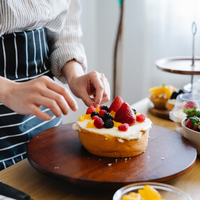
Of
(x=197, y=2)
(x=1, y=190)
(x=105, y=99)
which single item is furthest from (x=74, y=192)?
(x=197, y=2)

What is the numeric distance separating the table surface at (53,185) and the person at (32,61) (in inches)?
7.6

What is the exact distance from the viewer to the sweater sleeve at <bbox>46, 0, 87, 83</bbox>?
1.35 meters

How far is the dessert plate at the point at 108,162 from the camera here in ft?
2.42

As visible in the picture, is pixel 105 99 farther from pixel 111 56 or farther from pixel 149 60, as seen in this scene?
pixel 111 56

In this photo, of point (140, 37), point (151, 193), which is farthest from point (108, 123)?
point (140, 37)

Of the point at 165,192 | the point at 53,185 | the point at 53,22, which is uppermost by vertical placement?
the point at 53,22

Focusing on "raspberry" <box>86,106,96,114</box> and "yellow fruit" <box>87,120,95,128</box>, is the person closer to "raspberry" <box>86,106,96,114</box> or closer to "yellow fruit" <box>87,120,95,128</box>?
"raspberry" <box>86,106,96,114</box>

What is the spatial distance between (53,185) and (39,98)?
0.88ft

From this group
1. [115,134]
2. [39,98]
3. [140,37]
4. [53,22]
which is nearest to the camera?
[39,98]

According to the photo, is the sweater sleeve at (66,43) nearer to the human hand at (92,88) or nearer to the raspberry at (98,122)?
the human hand at (92,88)

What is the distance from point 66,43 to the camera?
4.55ft

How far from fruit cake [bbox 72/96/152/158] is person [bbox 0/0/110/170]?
5.3 inches

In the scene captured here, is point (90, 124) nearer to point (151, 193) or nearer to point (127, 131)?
point (127, 131)

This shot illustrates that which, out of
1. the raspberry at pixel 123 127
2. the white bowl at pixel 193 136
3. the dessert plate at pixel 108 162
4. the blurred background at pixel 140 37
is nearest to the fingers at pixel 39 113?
the dessert plate at pixel 108 162
